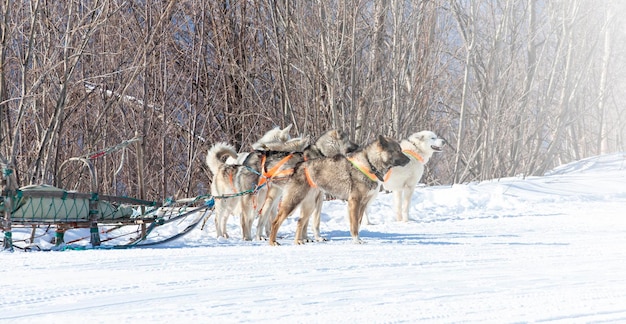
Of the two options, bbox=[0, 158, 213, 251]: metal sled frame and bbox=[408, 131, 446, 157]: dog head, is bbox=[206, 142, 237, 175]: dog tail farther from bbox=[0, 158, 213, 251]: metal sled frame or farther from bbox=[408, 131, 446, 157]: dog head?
bbox=[408, 131, 446, 157]: dog head

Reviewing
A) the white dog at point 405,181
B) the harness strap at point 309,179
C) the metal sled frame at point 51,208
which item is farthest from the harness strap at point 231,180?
the white dog at point 405,181

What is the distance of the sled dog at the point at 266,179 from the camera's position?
275 inches

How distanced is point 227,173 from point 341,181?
1466 millimetres

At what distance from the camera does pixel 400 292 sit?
3.75 meters

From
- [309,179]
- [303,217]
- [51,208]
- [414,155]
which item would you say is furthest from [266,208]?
[414,155]

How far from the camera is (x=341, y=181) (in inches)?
265

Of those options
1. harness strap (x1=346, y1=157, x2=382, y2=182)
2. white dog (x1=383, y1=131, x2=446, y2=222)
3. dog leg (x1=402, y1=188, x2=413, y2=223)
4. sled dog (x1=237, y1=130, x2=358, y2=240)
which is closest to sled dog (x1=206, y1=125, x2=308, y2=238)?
sled dog (x1=237, y1=130, x2=358, y2=240)

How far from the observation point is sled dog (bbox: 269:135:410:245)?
6.67 m

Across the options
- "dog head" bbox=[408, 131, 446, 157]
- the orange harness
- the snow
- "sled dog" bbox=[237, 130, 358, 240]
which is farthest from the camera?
"dog head" bbox=[408, 131, 446, 157]

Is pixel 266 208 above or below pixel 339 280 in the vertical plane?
above

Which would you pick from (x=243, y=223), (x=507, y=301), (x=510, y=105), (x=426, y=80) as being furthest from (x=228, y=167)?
(x=510, y=105)

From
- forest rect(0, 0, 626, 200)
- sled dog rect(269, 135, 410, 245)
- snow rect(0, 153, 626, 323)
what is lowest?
snow rect(0, 153, 626, 323)

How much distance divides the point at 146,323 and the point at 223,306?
1.48 feet

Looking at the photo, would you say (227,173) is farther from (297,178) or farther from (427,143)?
(427,143)
